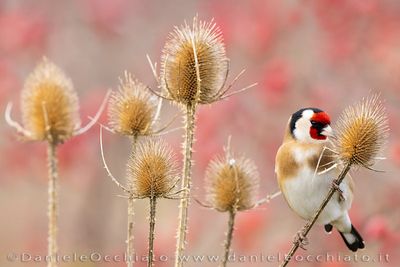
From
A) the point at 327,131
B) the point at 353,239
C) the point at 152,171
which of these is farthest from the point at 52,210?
the point at 353,239

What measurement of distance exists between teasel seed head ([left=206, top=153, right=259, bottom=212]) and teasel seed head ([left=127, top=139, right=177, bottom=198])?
13.0 inches

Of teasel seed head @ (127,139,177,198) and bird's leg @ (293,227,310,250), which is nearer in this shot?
teasel seed head @ (127,139,177,198)

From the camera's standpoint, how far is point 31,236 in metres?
9.01

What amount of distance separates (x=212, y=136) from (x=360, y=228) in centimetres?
154

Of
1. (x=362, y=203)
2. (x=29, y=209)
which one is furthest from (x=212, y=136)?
(x=29, y=209)

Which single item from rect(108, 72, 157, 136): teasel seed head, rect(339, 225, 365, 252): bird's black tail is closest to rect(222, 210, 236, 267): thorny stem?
rect(108, 72, 157, 136): teasel seed head

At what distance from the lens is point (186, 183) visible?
2.67 meters

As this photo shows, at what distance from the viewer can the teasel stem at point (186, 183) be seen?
265cm

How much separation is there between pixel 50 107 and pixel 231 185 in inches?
32.7

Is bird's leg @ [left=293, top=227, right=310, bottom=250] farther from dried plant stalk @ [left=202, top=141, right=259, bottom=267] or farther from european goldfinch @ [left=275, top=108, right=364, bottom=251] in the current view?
european goldfinch @ [left=275, top=108, right=364, bottom=251]

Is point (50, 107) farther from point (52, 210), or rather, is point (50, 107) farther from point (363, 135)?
point (363, 135)

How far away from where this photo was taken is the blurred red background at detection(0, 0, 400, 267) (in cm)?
649

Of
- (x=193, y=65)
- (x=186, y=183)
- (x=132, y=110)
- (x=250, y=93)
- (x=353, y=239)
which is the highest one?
(x=250, y=93)

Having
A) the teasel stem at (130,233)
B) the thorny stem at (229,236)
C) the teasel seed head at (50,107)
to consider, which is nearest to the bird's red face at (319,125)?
the thorny stem at (229,236)
